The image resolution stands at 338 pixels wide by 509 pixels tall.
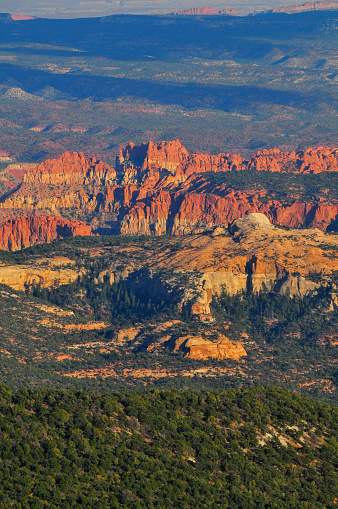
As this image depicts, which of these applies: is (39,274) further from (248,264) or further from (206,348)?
(206,348)

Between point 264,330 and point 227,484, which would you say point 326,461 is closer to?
point 227,484

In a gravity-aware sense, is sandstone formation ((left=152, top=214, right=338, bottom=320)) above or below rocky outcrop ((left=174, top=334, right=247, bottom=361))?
above

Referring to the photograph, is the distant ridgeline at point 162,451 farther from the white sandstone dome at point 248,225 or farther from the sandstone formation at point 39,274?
the white sandstone dome at point 248,225

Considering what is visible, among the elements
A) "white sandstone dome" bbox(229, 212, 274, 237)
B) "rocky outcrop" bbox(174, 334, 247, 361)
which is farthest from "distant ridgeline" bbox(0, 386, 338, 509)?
"white sandstone dome" bbox(229, 212, 274, 237)

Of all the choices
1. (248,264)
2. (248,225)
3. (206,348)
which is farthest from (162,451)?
(248,225)

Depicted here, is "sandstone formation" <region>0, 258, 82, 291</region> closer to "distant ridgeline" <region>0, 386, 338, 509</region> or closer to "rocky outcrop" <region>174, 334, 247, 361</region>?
"rocky outcrop" <region>174, 334, 247, 361</region>

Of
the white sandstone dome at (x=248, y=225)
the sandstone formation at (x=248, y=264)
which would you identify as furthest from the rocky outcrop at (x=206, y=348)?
the white sandstone dome at (x=248, y=225)
